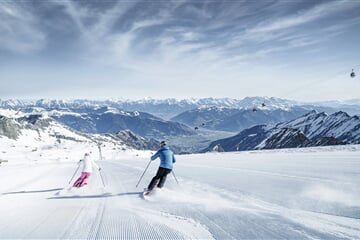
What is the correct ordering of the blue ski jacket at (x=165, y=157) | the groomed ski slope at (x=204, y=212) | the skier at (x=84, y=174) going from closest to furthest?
the groomed ski slope at (x=204, y=212) → the blue ski jacket at (x=165, y=157) → the skier at (x=84, y=174)

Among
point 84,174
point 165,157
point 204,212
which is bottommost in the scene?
point 204,212

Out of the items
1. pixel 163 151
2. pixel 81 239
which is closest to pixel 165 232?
pixel 81 239

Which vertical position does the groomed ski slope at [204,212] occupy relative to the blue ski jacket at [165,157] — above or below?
below

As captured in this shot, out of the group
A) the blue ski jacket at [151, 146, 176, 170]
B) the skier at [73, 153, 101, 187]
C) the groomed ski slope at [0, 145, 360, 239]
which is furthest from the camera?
the skier at [73, 153, 101, 187]

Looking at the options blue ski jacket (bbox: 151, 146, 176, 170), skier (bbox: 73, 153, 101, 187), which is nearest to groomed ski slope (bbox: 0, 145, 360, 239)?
blue ski jacket (bbox: 151, 146, 176, 170)

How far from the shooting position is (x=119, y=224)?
780 cm

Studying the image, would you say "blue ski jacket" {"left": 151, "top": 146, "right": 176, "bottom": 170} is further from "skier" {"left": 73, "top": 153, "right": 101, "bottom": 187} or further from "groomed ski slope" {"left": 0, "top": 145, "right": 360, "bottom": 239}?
"skier" {"left": 73, "top": 153, "right": 101, "bottom": 187}

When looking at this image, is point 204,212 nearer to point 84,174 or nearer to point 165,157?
point 165,157

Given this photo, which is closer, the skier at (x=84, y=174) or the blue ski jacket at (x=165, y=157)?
the blue ski jacket at (x=165, y=157)

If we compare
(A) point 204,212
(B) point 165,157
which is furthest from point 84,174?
(A) point 204,212

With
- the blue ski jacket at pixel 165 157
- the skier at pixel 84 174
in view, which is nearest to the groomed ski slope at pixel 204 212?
the blue ski jacket at pixel 165 157

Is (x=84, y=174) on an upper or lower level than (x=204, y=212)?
upper

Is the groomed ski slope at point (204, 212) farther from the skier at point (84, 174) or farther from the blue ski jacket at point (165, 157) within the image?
the skier at point (84, 174)

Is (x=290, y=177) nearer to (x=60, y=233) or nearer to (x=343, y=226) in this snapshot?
(x=343, y=226)
